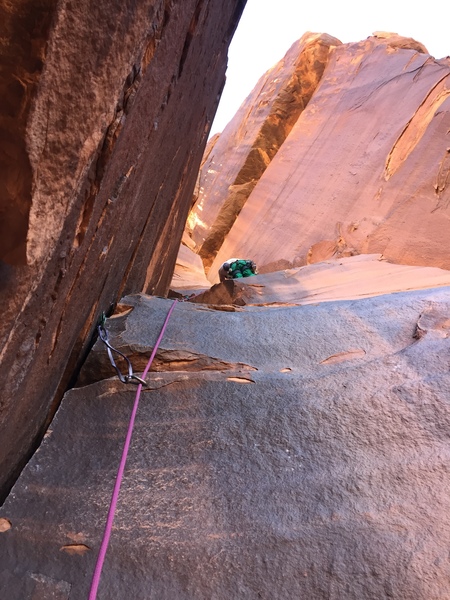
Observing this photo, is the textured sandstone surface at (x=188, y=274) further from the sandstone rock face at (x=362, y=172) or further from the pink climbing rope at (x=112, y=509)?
the pink climbing rope at (x=112, y=509)

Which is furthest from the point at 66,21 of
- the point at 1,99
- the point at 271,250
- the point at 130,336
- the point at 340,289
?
the point at 271,250

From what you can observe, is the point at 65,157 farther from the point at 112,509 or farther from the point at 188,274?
the point at 188,274

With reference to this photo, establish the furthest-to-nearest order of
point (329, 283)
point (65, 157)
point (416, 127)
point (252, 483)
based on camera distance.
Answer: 1. point (416, 127)
2. point (329, 283)
3. point (252, 483)
4. point (65, 157)

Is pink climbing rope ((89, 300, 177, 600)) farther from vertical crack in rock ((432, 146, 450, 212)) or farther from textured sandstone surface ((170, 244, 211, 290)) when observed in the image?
textured sandstone surface ((170, 244, 211, 290))

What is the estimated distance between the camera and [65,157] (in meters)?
0.99

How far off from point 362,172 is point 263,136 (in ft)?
17.8

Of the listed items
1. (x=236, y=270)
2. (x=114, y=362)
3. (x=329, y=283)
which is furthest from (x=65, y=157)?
(x=236, y=270)

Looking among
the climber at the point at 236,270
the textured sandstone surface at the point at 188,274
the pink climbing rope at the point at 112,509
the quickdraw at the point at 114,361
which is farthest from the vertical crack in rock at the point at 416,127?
the pink climbing rope at the point at 112,509

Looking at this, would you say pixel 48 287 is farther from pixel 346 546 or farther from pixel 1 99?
pixel 346 546

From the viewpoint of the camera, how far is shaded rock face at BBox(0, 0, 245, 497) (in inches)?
33.4

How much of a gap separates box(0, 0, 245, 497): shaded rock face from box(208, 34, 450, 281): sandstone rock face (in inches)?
180

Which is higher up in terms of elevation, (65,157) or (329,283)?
(65,157)

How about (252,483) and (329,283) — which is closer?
(252,483)

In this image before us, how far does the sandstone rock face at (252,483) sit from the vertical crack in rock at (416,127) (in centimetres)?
542
